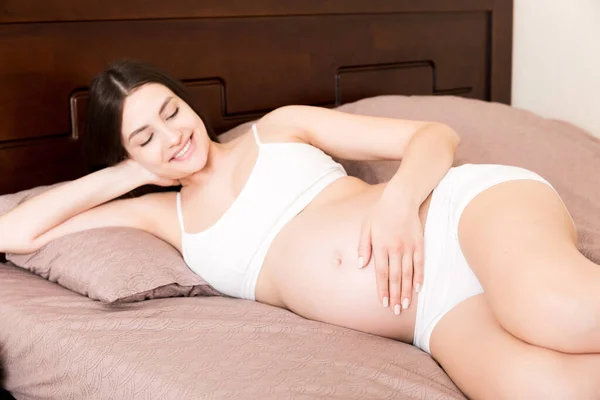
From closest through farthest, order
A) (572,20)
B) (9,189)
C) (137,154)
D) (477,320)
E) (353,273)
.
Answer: (477,320) → (353,273) → (137,154) → (9,189) → (572,20)

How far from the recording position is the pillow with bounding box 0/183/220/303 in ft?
5.11

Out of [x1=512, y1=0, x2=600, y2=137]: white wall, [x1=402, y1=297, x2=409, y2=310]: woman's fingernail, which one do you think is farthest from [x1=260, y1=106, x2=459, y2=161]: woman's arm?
[x1=512, y1=0, x2=600, y2=137]: white wall

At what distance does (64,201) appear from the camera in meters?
1.75

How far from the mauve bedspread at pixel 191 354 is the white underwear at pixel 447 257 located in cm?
8

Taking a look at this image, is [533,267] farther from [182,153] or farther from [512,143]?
[512,143]

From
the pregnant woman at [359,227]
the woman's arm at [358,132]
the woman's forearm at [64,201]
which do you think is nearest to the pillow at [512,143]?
the woman's arm at [358,132]

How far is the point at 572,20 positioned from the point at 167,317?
227 cm

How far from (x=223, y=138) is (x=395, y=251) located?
0.90 metres

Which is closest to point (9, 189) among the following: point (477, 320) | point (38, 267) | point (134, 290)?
point (38, 267)

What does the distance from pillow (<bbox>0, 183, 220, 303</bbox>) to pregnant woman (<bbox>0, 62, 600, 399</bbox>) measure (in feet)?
0.13

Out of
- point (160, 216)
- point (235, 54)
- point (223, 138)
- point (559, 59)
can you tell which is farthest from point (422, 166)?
point (559, 59)

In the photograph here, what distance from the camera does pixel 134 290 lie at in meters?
1.54

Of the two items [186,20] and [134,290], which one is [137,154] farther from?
[186,20]

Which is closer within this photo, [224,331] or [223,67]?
[224,331]
